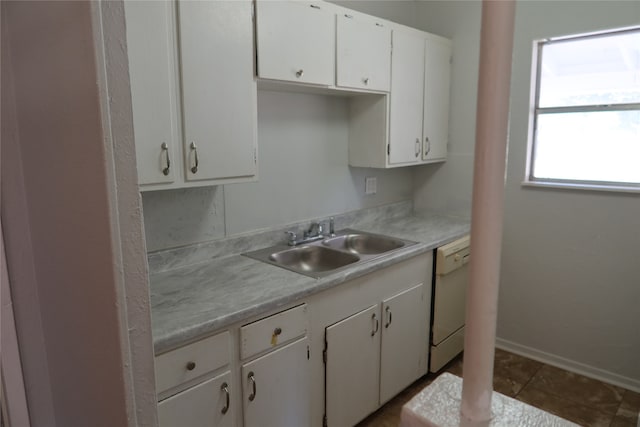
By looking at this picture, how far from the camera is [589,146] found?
2.75 meters

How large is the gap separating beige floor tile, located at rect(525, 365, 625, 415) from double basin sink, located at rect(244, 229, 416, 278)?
4.25 ft

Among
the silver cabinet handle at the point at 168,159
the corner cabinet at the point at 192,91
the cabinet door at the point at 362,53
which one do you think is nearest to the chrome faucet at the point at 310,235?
the corner cabinet at the point at 192,91

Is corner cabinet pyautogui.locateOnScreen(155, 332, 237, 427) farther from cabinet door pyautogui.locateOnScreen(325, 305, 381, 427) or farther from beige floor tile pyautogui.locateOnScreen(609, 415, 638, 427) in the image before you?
beige floor tile pyautogui.locateOnScreen(609, 415, 638, 427)

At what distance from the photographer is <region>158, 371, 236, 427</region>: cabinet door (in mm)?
1443

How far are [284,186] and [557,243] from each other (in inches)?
73.2

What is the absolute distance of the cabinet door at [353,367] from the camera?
2041 millimetres

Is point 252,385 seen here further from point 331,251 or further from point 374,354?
point 331,251

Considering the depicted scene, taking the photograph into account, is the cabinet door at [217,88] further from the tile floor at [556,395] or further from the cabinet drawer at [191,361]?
the tile floor at [556,395]

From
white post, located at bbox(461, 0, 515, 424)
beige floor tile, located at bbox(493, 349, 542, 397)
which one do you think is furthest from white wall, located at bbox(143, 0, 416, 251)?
white post, located at bbox(461, 0, 515, 424)

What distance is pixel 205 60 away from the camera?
5.63ft

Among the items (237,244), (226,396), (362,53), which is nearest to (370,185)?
(362,53)

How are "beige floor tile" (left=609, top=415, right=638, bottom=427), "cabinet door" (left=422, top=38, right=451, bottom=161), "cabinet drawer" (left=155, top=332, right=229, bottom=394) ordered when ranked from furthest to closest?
"cabinet door" (left=422, top=38, right=451, bottom=161) < "beige floor tile" (left=609, top=415, right=638, bottom=427) < "cabinet drawer" (left=155, top=332, right=229, bottom=394)

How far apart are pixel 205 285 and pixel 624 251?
8.13 ft

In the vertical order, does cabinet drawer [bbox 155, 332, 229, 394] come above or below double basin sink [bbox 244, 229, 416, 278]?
below
